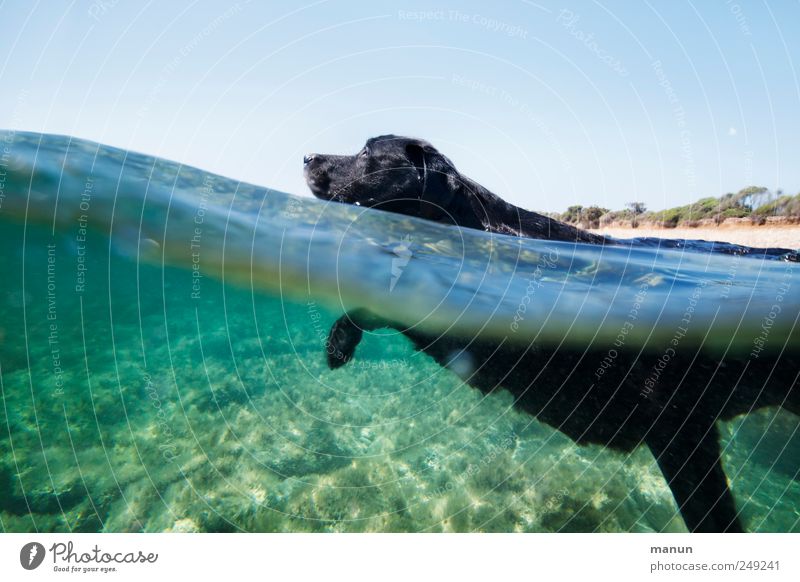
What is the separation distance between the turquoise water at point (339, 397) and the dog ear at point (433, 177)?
0.53 m

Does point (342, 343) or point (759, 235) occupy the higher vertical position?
point (759, 235)

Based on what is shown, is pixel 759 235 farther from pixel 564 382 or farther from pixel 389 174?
pixel 389 174

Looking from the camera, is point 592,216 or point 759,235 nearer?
point 759,235

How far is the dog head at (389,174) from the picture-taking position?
5.09 m

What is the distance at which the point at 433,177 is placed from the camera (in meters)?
5.25

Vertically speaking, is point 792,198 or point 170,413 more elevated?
point 792,198

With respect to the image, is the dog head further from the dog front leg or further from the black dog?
the dog front leg

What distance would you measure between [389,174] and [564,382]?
369cm

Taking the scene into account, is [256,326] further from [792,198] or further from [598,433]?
[792,198]

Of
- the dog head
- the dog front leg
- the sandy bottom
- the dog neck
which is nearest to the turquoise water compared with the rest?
the dog neck

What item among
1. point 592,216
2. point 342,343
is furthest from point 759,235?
point 342,343
